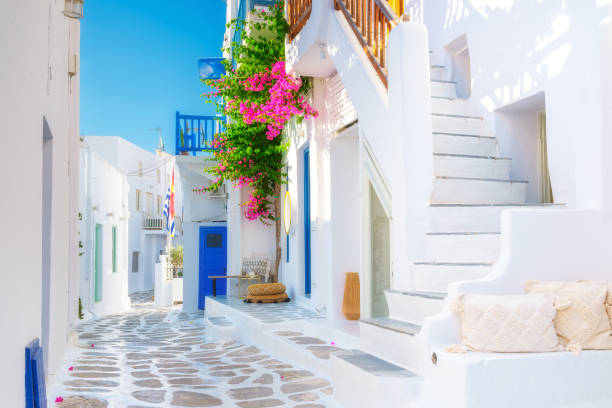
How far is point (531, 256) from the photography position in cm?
306

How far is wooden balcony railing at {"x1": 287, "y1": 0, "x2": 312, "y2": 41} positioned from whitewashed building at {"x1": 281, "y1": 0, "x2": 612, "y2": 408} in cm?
24

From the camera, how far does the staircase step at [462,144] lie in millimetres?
4652

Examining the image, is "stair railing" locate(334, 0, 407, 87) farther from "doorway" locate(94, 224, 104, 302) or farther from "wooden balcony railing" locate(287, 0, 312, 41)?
"doorway" locate(94, 224, 104, 302)

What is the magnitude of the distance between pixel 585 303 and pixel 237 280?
342 inches

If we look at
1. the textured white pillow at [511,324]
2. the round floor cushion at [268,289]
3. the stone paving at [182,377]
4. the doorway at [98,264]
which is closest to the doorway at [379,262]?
the stone paving at [182,377]

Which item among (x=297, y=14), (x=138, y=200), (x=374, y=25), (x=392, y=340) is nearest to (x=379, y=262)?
(x=392, y=340)

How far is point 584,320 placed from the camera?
2789 mm

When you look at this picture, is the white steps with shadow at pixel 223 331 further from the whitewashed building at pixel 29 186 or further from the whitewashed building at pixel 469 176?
the whitewashed building at pixel 469 176

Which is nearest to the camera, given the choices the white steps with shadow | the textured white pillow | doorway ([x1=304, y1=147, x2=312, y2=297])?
the textured white pillow

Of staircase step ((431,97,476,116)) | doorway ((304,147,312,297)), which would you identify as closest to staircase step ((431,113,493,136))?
staircase step ((431,97,476,116))

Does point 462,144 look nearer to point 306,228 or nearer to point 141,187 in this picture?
point 306,228

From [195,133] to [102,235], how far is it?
13.6 ft

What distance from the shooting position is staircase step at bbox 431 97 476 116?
516 centimetres

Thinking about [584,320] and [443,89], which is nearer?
[584,320]
